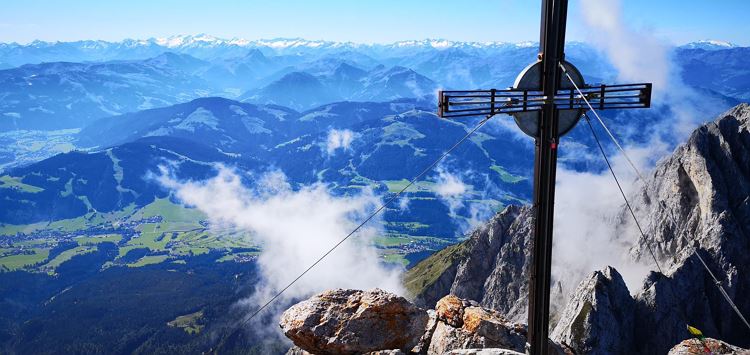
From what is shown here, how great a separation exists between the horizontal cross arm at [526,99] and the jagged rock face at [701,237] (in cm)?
4990

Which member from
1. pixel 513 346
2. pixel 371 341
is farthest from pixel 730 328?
pixel 371 341

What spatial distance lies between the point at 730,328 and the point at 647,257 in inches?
809

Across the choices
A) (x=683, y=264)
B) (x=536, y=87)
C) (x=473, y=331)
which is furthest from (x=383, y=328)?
(x=683, y=264)

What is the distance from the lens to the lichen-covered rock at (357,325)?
73.7 ft

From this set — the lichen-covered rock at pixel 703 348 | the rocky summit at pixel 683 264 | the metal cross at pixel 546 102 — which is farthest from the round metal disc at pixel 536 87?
the rocky summit at pixel 683 264

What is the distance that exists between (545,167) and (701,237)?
237ft

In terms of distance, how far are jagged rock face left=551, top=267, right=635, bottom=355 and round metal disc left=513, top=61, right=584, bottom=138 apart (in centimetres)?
4755

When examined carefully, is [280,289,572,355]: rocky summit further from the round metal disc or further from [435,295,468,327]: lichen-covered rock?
the round metal disc

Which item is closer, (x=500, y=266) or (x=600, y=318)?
(x=600, y=318)

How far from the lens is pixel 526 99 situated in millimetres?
17906

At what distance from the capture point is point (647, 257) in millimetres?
89562

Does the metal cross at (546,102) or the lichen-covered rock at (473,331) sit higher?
the metal cross at (546,102)

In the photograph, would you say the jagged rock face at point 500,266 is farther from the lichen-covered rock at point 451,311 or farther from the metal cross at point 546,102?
the metal cross at point 546,102

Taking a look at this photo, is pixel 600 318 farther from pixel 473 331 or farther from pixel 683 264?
pixel 473 331
